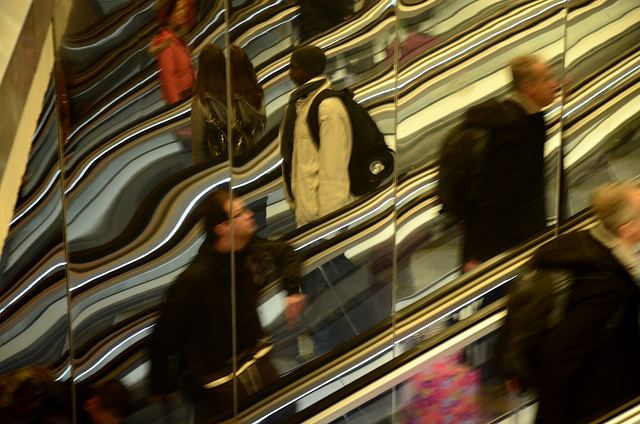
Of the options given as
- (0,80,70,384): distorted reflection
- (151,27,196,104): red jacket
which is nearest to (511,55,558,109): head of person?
(151,27,196,104): red jacket

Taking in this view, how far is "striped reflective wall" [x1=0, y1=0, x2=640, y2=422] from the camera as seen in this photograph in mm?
3455

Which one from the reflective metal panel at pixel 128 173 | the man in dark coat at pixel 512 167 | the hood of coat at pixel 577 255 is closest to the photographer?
the hood of coat at pixel 577 255

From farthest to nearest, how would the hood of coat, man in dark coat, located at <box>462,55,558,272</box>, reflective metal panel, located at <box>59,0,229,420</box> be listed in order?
man in dark coat, located at <box>462,55,558,272</box>, reflective metal panel, located at <box>59,0,229,420</box>, the hood of coat

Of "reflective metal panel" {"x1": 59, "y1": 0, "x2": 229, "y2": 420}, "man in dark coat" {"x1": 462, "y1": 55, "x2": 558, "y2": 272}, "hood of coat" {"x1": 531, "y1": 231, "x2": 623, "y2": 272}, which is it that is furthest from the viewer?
"man in dark coat" {"x1": 462, "y1": 55, "x2": 558, "y2": 272}

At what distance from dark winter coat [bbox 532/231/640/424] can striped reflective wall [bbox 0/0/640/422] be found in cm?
33

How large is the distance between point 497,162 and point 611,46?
2.33 ft

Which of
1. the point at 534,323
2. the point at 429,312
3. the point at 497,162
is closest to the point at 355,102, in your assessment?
the point at 497,162

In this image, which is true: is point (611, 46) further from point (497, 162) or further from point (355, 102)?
point (355, 102)

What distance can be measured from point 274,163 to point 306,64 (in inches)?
17.9

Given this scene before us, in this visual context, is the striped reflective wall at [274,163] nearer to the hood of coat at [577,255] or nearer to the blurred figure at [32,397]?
the blurred figure at [32,397]

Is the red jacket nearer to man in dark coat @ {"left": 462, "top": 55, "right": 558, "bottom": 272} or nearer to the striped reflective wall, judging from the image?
the striped reflective wall

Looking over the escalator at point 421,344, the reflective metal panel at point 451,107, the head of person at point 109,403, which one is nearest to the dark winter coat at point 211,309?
the head of person at point 109,403

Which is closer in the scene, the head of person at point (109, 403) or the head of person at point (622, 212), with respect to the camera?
the head of person at point (622, 212)

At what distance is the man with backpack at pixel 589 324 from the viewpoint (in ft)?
10.6
